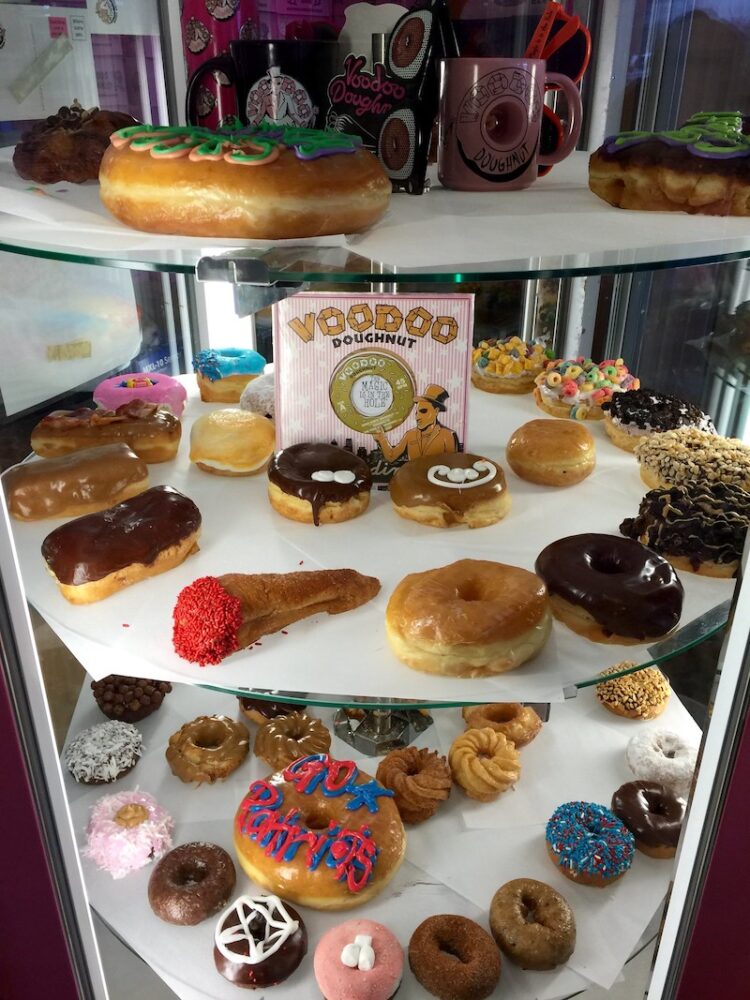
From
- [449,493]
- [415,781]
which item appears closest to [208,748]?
[415,781]

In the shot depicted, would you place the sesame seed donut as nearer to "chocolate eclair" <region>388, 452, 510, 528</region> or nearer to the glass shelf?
"chocolate eclair" <region>388, 452, 510, 528</region>

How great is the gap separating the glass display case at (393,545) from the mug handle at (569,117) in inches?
1.6

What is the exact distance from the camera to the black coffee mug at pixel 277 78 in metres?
1.08

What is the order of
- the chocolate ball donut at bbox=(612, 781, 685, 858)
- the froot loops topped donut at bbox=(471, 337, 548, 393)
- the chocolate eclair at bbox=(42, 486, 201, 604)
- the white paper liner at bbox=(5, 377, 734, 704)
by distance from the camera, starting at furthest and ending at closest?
the froot loops topped donut at bbox=(471, 337, 548, 393)
the chocolate ball donut at bbox=(612, 781, 685, 858)
the chocolate eclair at bbox=(42, 486, 201, 604)
the white paper liner at bbox=(5, 377, 734, 704)

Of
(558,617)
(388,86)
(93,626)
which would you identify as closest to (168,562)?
(93,626)

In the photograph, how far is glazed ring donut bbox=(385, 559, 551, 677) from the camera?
1.07 m

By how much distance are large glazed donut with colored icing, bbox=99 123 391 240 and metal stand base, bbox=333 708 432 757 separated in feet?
3.76

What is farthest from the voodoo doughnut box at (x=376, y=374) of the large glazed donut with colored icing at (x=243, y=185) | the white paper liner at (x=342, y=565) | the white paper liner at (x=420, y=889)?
the white paper liner at (x=420, y=889)

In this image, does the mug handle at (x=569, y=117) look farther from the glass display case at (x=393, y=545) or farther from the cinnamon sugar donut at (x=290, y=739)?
the cinnamon sugar donut at (x=290, y=739)

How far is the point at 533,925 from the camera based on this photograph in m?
1.36

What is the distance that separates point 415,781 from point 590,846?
1.08 feet

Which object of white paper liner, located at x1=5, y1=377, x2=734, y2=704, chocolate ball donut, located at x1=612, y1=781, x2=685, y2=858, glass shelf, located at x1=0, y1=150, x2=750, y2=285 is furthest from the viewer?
chocolate ball donut, located at x1=612, y1=781, x2=685, y2=858

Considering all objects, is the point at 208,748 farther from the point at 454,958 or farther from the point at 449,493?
the point at 449,493

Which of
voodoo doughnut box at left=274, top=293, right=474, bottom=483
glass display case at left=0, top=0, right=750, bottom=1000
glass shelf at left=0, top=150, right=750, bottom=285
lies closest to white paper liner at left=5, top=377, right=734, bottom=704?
glass display case at left=0, top=0, right=750, bottom=1000
